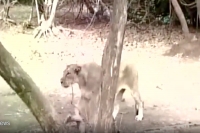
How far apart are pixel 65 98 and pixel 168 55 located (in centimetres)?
192

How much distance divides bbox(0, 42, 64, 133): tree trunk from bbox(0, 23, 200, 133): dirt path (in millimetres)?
507

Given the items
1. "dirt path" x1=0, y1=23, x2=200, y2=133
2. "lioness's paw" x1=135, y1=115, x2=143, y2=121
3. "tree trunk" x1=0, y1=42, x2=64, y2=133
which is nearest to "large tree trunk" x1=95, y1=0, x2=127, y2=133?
"tree trunk" x1=0, y1=42, x2=64, y2=133

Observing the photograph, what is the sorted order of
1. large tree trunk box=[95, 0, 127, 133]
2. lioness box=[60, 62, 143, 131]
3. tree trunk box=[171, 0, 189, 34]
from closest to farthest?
large tree trunk box=[95, 0, 127, 133] → lioness box=[60, 62, 143, 131] → tree trunk box=[171, 0, 189, 34]

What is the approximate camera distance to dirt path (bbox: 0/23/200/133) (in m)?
2.87

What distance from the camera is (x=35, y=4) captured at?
6.03 m

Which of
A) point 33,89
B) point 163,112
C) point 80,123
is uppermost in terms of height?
point 33,89

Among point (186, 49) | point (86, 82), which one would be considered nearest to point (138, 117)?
point (86, 82)

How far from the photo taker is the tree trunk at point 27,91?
1879 mm

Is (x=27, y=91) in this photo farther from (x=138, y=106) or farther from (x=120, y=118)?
(x=138, y=106)

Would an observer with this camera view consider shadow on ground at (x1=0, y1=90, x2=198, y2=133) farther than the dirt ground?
No

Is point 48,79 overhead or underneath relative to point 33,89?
underneath

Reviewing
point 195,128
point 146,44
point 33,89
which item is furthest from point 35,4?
point 33,89

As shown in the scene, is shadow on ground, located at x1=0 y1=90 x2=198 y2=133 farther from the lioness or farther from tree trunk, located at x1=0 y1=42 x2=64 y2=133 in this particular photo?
tree trunk, located at x1=0 y1=42 x2=64 y2=133

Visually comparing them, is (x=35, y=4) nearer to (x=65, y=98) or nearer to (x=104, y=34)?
(x=104, y=34)
